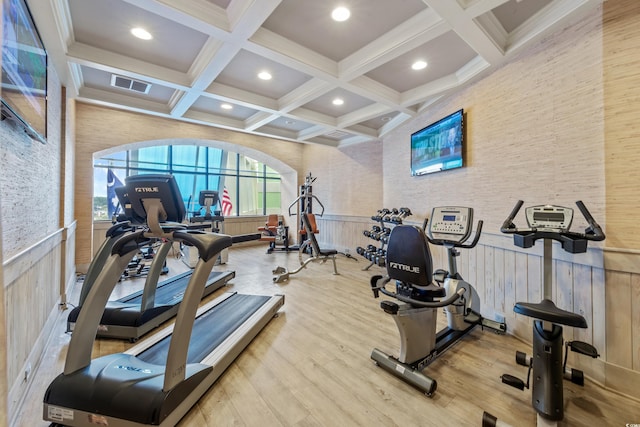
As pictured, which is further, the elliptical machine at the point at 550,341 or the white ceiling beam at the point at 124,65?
the white ceiling beam at the point at 124,65

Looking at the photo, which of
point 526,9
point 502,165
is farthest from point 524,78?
point 502,165

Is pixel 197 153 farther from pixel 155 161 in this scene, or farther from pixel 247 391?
pixel 247 391

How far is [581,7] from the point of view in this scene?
221 cm

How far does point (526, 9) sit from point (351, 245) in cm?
571

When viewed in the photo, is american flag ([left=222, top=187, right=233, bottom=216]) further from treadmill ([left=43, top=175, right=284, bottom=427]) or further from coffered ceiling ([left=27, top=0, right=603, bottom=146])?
treadmill ([left=43, top=175, right=284, bottom=427])

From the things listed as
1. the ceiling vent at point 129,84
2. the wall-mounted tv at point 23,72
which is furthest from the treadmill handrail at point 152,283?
the ceiling vent at point 129,84

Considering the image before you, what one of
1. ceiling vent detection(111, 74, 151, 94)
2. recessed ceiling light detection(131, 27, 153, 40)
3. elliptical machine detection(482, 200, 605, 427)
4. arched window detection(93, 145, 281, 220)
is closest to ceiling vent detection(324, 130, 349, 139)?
arched window detection(93, 145, 281, 220)

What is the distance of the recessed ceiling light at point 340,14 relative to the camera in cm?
259

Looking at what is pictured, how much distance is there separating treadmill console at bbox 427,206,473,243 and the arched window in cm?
543

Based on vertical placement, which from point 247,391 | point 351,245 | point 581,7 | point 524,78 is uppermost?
point 581,7

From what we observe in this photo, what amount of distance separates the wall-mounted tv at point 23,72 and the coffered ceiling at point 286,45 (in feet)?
1.43

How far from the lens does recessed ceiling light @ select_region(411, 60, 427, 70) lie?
138 inches

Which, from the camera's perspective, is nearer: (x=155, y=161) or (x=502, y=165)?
(x=502, y=165)

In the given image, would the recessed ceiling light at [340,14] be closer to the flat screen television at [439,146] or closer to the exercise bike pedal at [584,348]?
the flat screen television at [439,146]
